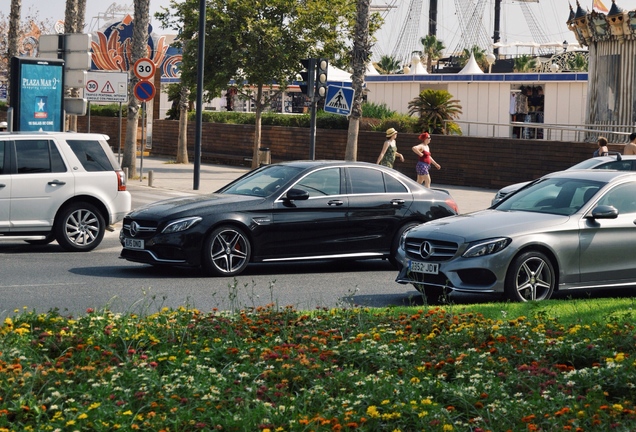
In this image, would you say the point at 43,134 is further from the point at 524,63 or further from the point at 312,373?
the point at 524,63

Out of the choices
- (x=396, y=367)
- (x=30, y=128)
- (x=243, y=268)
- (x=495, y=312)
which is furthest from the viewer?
(x=30, y=128)

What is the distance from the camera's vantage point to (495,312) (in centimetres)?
1007

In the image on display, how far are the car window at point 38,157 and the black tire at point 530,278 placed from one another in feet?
24.7

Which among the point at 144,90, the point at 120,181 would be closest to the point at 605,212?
the point at 120,181

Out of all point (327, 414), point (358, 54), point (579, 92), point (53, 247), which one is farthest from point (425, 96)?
point (327, 414)

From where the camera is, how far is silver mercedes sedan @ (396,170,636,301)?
11.0 metres

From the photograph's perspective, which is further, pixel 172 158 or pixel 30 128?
pixel 172 158

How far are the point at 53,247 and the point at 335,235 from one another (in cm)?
497

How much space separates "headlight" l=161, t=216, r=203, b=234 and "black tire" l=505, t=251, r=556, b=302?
4004mm

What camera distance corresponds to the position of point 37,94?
901 inches

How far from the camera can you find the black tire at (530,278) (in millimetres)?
10977

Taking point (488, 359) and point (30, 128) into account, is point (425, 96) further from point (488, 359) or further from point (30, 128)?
point (488, 359)

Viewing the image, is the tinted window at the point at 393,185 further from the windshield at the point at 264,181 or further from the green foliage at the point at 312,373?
the green foliage at the point at 312,373

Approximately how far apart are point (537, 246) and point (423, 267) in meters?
1.20
